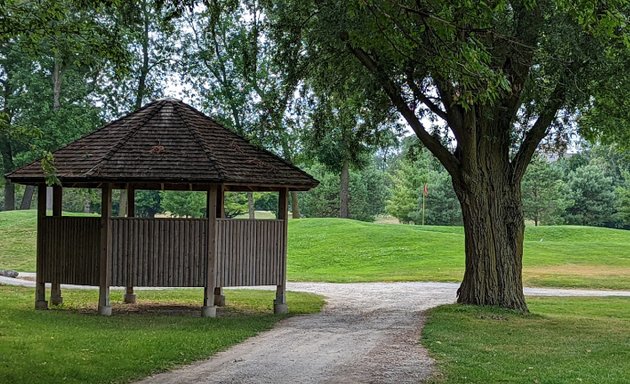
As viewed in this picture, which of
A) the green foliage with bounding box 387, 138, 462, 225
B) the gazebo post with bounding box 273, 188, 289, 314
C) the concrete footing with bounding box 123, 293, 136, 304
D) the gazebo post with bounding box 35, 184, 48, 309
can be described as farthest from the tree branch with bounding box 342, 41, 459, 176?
the green foliage with bounding box 387, 138, 462, 225

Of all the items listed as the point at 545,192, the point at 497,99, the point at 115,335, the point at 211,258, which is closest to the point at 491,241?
the point at 497,99

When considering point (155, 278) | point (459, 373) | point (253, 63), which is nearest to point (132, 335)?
point (155, 278)

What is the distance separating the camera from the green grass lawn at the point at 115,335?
10164mm

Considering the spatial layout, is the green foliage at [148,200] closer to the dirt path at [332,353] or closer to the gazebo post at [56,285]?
the gazebo post at [56,285]

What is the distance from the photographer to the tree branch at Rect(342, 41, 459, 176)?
18219 mm

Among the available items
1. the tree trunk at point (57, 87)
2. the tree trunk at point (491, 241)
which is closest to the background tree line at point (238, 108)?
the tree trunk at point (57, 87)

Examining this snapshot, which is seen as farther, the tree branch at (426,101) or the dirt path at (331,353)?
the tree branch at (426,101)

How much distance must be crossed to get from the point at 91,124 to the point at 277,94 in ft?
98.1

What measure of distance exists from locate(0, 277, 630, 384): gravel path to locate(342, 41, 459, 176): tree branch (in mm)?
3904

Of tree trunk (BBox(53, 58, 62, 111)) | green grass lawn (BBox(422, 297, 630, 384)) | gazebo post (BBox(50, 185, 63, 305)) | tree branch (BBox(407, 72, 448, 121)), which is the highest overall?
tree trunk (BBox(53, 58, 62, 111))

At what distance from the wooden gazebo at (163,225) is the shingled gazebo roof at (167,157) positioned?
0.08 feet

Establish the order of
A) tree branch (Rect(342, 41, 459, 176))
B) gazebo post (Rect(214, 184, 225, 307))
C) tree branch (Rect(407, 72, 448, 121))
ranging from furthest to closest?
1. gazebo post (Rect(214, 184, 225, 307))
2. tree branch (Rect(407, 72, 448, 121))
3. tree branch (Rect(342, 41, 459, 176))

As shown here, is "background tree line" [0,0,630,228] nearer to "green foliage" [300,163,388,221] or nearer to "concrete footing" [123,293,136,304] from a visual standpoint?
"green foliage" [300,163,388,221]

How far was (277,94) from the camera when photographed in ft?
68.6
